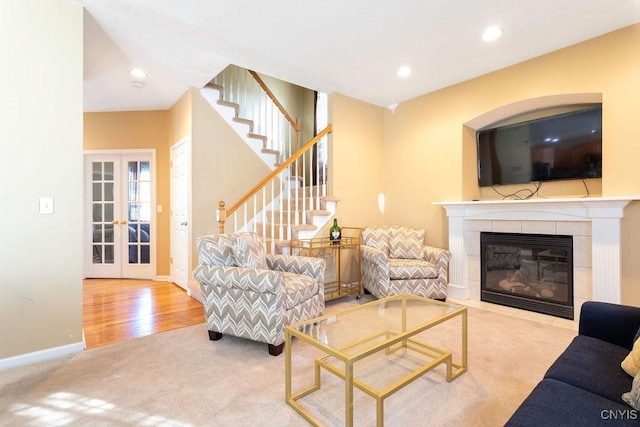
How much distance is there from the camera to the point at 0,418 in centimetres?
159

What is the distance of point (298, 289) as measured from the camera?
2516 mm

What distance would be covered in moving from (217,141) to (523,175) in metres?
3.75

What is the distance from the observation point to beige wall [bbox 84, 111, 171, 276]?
4816 millimetres

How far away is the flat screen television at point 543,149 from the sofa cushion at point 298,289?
259 centimetres

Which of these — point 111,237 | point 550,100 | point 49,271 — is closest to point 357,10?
point 550,100

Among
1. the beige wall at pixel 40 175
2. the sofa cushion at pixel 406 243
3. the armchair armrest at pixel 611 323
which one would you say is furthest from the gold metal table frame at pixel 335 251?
the armchair armrest at pixel 611 323

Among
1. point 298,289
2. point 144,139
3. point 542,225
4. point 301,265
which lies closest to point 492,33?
point 542,225

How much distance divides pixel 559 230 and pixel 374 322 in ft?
6.84

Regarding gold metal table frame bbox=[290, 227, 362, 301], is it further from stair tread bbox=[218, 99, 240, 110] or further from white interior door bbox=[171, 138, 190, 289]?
stair tread bbox=[218, 99, 240, 110]

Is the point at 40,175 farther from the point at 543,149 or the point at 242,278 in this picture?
the point at 543,149

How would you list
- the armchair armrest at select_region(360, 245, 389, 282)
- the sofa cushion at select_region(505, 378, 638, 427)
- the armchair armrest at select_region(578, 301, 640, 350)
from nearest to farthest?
the sofa cushion at select_region(505, 378, 638, 427), the armchair armrest at select_region(578, 301, 640, 350), the armchair armrest at select_region(360, 245, 389, 282)

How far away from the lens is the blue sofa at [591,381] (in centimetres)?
96

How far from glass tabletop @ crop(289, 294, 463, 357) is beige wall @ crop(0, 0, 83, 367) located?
1.87 metres

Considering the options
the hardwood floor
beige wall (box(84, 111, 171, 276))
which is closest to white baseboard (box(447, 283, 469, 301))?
the hardwood floor
